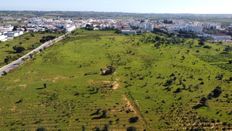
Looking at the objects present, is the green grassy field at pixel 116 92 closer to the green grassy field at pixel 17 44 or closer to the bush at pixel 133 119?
the bush at pixel 133 119

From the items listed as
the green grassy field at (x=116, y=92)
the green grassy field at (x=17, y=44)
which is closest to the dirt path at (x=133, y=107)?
the green grassy field at (x=116, y=92)

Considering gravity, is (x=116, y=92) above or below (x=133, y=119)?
below

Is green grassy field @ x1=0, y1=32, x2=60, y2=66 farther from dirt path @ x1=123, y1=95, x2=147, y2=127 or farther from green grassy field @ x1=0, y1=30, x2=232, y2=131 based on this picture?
dirt path @ x1=123, y1=95, x2=147, y2=127

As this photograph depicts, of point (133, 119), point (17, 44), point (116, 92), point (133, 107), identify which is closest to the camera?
point (133, 119)

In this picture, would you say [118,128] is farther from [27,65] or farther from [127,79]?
[27,65]

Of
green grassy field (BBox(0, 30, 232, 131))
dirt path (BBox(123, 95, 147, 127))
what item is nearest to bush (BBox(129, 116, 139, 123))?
green grassy field (BBox(0, 30, 232, 131))

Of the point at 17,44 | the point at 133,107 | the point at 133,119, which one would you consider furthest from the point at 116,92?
the point at 17,44

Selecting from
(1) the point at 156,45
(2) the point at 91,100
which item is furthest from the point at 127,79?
(1) the point at 156,45

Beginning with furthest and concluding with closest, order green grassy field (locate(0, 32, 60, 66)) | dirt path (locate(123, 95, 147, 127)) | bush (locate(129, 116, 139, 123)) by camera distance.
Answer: green grassy field (locate(0, 32, 60, 66)) → dirt path (locate(123, 95, 147, 127)) → bush (locate(129, 116, 139, 123))

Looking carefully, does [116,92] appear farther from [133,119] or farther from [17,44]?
[17,44]

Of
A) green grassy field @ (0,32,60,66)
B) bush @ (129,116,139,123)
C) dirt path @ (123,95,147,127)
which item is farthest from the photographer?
green grassy field @ (0,32,60,66)
